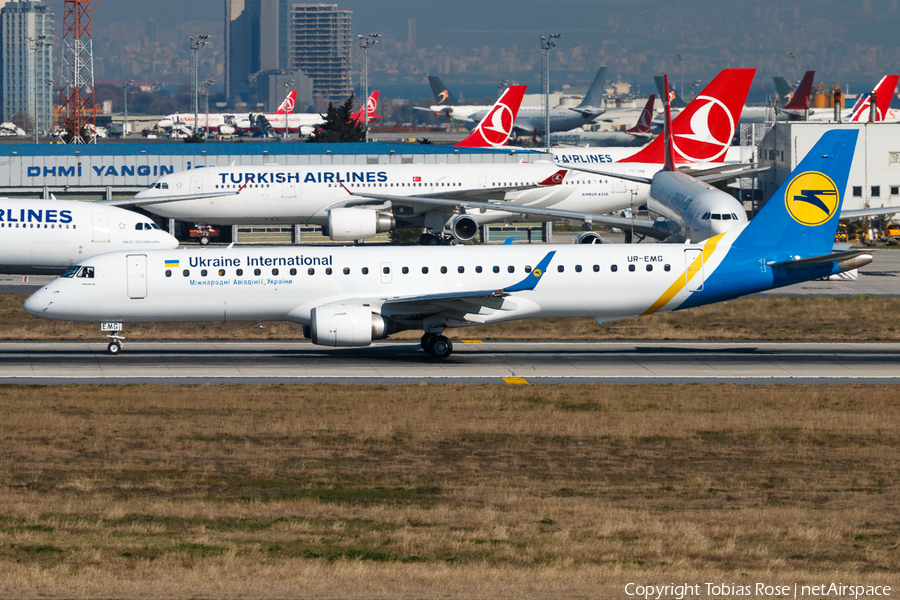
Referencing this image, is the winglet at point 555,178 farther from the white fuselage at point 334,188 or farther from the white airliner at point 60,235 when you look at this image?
the white airliner at point 60,235

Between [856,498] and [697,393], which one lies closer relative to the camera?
[856,498]

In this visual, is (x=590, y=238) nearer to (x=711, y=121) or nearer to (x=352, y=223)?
(x=352, y=223)

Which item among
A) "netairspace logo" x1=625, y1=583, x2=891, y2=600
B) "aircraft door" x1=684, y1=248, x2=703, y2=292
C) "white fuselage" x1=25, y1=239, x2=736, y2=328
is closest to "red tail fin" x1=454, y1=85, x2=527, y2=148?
"white fuselage" x1=25, y1=239, x2=736, y2=328

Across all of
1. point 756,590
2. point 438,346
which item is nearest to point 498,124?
point 438,346

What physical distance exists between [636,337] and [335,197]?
33871 mm

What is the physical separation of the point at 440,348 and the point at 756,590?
82.9ft

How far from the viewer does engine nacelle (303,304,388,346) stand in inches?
1480

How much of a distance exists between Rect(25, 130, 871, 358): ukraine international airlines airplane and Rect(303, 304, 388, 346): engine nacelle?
8.7 inches

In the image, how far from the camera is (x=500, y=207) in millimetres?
68188

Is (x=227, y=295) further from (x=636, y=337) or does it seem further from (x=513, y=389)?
(x=636, y=337)

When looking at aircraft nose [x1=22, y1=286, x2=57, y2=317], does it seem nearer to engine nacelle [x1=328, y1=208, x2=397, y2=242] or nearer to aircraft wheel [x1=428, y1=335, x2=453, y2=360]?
aircraft wheel [x1=428, y1=335, x2=453, y2=360]

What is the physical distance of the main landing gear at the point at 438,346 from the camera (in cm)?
3997

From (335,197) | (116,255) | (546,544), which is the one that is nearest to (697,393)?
(546,544)

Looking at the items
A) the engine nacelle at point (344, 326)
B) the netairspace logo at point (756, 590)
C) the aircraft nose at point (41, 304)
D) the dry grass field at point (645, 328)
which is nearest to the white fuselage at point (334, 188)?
the dry grass field at point (645, 328)
